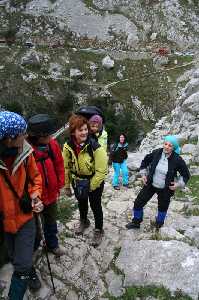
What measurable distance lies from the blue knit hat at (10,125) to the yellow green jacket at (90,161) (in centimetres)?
212

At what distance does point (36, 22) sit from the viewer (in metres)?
80.2

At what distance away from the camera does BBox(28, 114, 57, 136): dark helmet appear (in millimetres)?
6086

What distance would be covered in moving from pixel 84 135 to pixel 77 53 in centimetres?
6767

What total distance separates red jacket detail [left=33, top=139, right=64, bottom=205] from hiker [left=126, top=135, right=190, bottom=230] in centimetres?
235

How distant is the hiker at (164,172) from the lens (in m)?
8.20

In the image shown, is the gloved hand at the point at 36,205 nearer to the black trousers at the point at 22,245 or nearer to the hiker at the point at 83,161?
the black trousers at the point at 22,245

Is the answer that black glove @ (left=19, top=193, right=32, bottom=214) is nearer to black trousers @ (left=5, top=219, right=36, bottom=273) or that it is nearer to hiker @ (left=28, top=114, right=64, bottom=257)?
black trousers @ (left=5, top=219, right=36, bottom=273)

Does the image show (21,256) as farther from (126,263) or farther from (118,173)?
(118,173)

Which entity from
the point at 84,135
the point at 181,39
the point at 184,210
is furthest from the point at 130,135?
the point at 84,135

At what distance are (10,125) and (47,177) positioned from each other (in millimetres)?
1683

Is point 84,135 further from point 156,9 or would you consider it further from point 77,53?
point 156,9

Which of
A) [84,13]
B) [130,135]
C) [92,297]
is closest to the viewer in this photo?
[92,297]

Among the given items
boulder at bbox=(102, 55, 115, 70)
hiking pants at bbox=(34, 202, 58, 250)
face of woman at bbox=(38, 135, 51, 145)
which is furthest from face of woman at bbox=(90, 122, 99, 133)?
boulder at bbox=(102, 55, 115, 70)

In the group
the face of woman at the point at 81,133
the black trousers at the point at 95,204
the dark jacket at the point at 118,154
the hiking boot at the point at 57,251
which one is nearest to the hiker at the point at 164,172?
the black trousers at the point at 95,204
